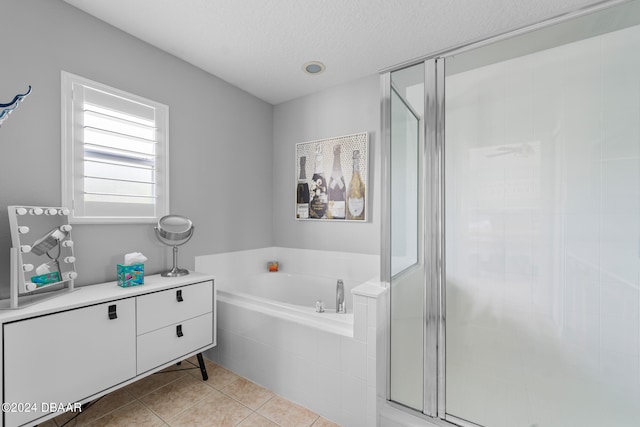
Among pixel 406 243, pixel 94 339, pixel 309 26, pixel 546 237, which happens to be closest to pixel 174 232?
pixel 94 339

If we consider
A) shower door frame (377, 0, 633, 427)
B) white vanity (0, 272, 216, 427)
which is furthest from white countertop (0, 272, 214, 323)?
shower door frame (377, 0, 633, 427)

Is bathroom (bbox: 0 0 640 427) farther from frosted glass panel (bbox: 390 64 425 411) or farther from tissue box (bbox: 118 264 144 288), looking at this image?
tissue box (bbox: 118 264 144 288)

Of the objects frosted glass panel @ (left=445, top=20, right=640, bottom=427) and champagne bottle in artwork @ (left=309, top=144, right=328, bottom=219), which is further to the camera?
champagne bottle in artwork @ (left=309, top=144, right=328, bottom=219)

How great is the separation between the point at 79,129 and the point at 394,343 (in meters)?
2.32

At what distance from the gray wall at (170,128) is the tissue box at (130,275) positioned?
0.26 metres

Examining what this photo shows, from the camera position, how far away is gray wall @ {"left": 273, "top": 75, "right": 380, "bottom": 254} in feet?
8.43

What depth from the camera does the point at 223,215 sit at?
263 centimetres

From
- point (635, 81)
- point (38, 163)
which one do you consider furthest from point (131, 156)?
point (635, 81)

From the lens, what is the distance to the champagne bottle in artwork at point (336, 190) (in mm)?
2723

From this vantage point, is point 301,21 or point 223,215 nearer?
point 301,21

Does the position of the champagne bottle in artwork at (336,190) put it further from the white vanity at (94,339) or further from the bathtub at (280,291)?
the white vanity at (94,339)

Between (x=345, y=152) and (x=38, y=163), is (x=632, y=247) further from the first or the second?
(x=38, y=163)

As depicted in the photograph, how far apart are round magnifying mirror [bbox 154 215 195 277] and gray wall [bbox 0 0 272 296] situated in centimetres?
17

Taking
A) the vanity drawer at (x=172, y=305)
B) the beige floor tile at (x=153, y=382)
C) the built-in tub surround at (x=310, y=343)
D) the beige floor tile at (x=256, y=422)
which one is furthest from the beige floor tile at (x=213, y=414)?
the vanity drawer at (x=172, y=305)
